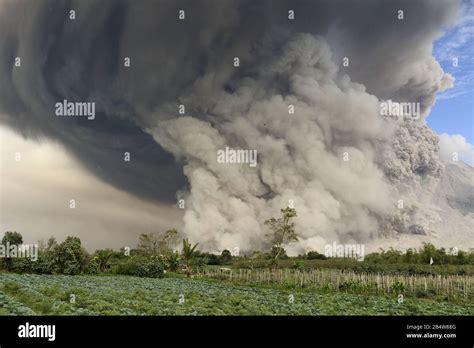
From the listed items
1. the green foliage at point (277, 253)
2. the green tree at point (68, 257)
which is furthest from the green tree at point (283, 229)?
the green tree at point (68, 257)

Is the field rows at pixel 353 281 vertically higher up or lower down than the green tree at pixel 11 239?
lower down

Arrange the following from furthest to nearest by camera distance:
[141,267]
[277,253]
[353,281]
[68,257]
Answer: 1. [141,267]
2. [68,257]
3. [277,253]
4. [353,281]

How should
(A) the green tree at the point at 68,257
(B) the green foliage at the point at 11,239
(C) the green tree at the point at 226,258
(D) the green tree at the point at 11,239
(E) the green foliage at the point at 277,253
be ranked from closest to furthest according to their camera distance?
(D) the green tree at the point at 11,239 → (B) the green foliage at the point at 11,239 → (E) the green foliage at the point at 277,253 → (A) the green tree at the point at 68,257 → (C) the green tree at the point at 226,258

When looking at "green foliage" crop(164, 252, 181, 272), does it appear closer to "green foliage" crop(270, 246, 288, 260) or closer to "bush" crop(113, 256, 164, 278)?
"bush" crop(113, 256, 164, 278)

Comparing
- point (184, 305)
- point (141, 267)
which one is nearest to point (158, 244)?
point (141, 267)

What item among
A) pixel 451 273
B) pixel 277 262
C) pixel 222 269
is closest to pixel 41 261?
pixel 222 269

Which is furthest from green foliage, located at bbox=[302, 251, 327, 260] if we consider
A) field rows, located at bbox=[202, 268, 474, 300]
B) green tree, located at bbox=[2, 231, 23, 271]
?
green tree, located at bbox=[2, 231, 23, 271]

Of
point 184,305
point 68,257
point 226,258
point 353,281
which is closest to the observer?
point 184,305

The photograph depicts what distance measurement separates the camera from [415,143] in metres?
17.5

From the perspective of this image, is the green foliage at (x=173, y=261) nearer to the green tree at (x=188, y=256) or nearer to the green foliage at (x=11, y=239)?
the green tree at (x=188, y=256)

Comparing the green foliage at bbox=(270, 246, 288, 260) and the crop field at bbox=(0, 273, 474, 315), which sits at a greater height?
the green foliage at bbox=(270, 246, 288, 260)

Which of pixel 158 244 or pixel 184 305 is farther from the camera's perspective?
pixel 158 244

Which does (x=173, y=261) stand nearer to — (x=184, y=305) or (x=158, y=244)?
(x=158, y=244)
